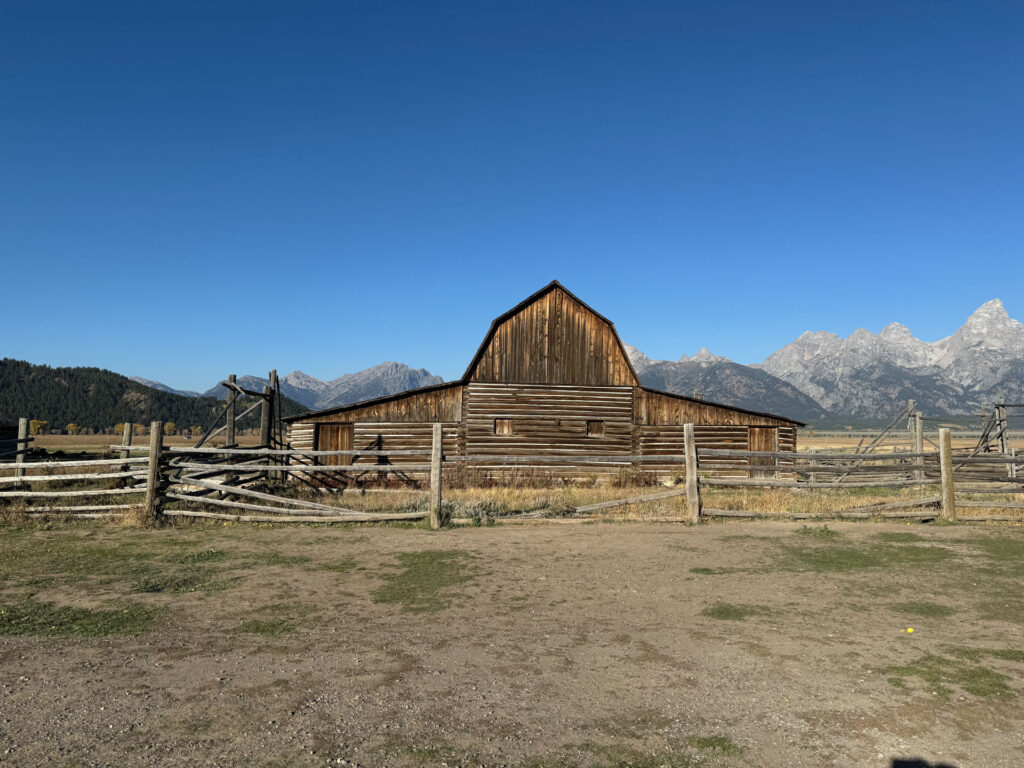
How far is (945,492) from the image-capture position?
502 inches

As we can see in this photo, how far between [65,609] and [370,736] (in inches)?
194

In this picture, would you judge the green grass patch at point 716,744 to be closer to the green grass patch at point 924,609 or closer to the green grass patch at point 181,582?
the green grass patch at point 924,609

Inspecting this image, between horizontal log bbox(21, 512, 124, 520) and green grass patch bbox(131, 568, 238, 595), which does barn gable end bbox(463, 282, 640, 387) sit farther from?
green grass patch bbox(131, 568, 238, 595)

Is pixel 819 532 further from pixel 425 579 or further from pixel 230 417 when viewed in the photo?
pixel 230 417

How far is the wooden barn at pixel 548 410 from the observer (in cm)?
2291

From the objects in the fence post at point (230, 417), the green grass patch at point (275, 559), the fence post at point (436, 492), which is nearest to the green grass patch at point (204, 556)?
the green grass patch at point (275, 559)

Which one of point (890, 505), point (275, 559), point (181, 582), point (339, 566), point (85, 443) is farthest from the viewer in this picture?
point (85, 443)

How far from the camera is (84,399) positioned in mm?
116625

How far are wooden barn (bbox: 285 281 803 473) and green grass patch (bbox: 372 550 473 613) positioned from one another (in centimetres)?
1350

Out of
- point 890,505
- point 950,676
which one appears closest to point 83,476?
point 950,676

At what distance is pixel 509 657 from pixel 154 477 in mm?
10422

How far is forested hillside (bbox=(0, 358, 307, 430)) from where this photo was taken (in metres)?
112

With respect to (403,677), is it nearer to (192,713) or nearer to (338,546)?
(192,713)

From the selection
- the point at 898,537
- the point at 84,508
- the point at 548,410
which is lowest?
the point at 898,537
